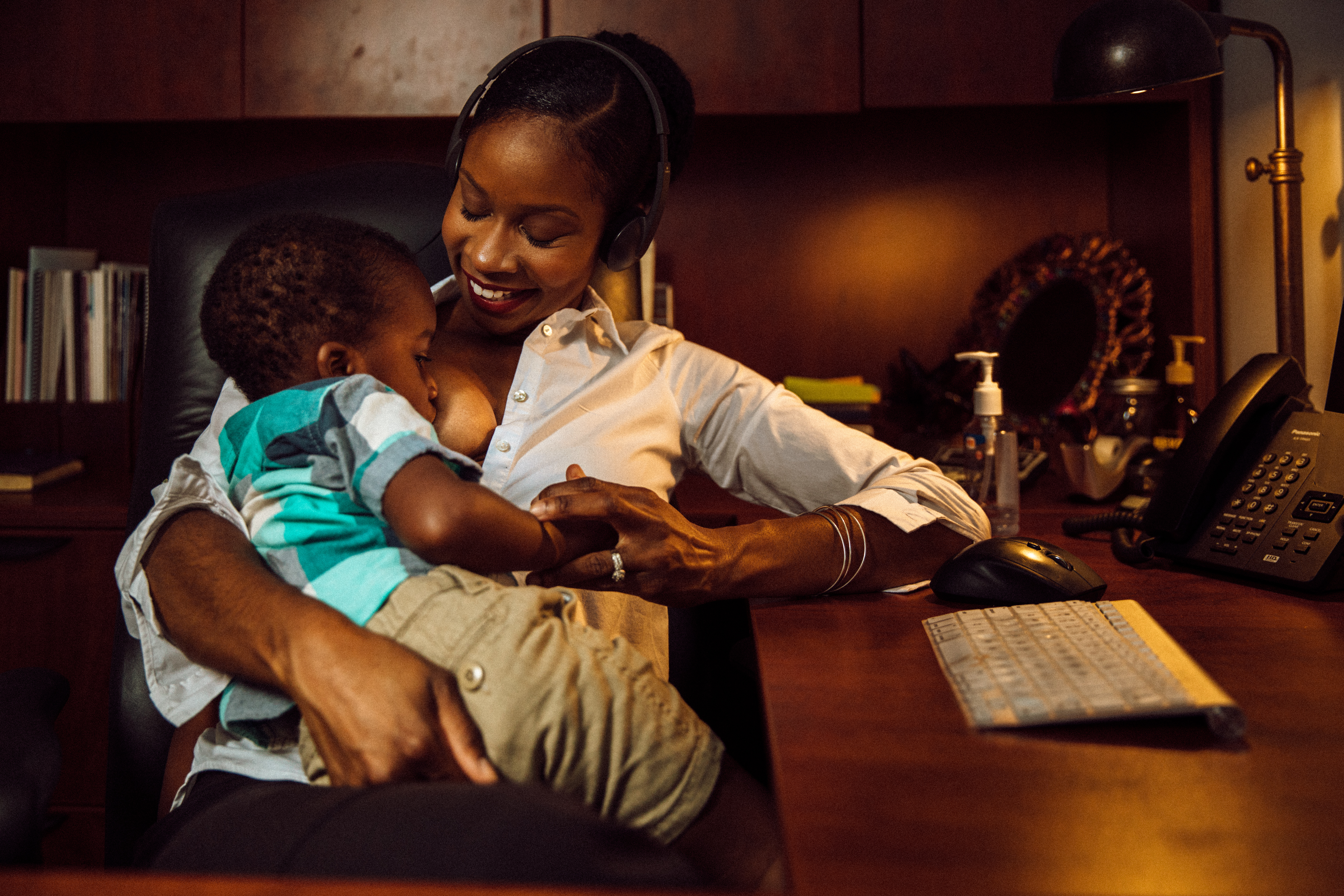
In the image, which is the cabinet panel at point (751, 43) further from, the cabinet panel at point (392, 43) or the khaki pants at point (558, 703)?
the khaki pants at point (558, 703)

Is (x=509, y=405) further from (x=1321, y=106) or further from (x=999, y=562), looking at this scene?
(x=1321, y=106)

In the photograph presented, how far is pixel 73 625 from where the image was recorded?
1546mm

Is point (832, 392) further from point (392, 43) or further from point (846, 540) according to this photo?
point (392, 43)

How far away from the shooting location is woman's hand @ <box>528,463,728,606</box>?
2.86 ft

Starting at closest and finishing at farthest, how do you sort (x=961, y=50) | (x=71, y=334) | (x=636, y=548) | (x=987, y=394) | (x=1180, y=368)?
(x=636, y=548), (x=987, y=394), (x=1180, y=368), (x=961, y=50), (x=71, y=334)

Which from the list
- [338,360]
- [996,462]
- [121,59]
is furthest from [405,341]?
[121,59]

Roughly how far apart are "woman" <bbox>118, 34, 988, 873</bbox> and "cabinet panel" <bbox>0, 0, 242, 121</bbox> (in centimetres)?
99

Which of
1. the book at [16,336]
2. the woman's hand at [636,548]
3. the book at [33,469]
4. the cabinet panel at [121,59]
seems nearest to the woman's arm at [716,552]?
the woman's hand at [636,548]

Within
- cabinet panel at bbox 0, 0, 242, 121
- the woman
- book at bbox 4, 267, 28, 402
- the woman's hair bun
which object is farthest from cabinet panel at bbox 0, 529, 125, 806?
the woman's hair bun

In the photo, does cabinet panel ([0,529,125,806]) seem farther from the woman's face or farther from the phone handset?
the phone handset

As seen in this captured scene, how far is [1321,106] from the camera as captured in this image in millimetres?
1477

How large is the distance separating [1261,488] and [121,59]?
204 cm

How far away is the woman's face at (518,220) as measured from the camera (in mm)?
1075

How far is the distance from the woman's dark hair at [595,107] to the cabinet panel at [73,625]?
97 centimetres
